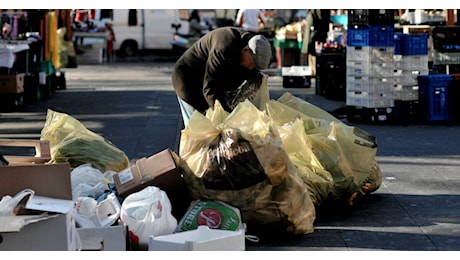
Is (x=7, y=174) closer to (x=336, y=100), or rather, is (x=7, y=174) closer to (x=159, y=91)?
(x=336, y=100)

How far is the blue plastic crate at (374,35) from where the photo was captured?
1218 centimetres

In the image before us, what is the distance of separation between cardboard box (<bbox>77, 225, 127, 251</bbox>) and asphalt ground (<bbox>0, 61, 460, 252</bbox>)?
0.84 m

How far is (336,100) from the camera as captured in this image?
621 inches

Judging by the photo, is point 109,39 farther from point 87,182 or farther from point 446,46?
point 87,182

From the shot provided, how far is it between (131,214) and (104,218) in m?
0.25

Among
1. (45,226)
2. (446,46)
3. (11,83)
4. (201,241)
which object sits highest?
(446,46)

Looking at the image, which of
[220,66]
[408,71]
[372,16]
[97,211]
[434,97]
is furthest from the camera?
[434,97]

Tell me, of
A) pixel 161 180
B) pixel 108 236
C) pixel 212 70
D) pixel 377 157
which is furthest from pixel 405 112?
pixel 108 236

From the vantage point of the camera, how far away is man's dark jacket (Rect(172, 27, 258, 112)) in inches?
284

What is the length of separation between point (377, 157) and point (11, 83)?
6.43 metres

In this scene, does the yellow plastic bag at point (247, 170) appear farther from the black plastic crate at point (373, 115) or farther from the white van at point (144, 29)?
the white van at point (144, 29)

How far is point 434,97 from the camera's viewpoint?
1258 cm
